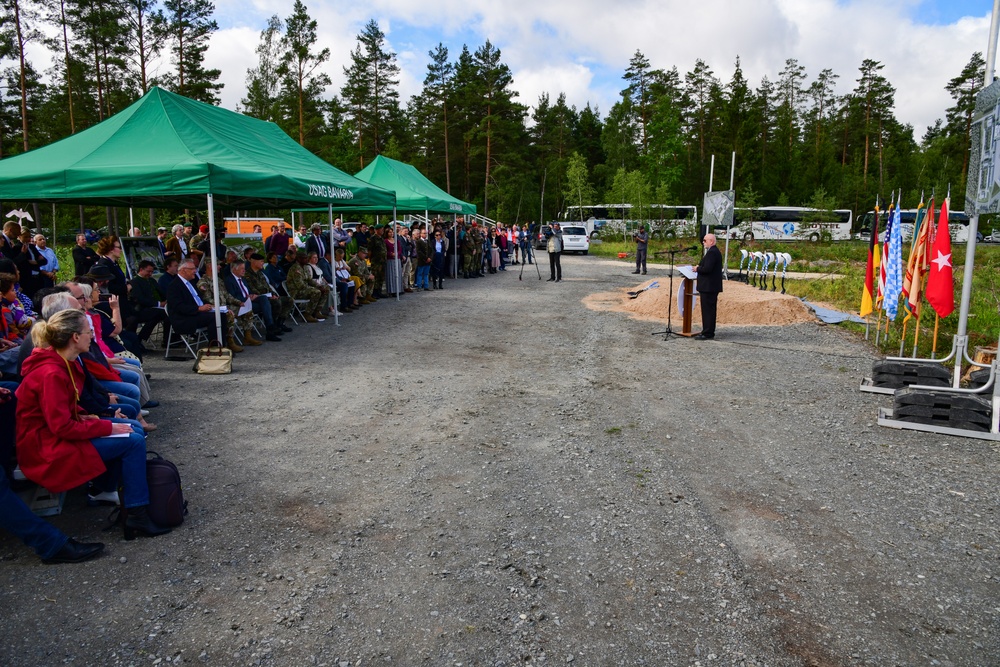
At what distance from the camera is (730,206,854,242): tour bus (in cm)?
4291

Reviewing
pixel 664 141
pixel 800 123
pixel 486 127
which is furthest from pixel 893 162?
pixel 486 127

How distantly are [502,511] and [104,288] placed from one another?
262 inches

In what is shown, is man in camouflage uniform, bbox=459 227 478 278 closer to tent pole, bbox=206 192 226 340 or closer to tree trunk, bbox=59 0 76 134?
tent pole, bbox=206 192 226 340

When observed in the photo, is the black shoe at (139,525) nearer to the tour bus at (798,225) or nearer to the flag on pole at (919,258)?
the flag on pole at (919,258)

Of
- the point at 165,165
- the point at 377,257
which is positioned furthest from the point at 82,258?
the point at 377,257

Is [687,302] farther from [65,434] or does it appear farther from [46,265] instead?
[46,265]

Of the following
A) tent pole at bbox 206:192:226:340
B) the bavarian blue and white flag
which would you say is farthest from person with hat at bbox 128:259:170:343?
the bavarian blue and white flag

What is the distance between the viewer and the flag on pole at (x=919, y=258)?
7.70m

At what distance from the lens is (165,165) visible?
27.8ft

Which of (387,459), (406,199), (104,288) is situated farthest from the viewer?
(406,199)

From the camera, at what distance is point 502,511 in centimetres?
438

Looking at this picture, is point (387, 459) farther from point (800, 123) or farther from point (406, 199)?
point (800, 123)

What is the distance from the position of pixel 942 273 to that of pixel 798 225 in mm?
45696

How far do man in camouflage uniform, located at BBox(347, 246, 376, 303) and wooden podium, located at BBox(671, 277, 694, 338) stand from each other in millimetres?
7125
